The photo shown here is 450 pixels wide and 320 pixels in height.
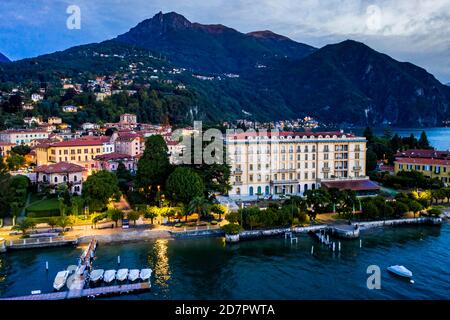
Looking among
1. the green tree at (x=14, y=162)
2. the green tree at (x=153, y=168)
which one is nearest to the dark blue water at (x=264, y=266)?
the green tree at (x=153, y=168)

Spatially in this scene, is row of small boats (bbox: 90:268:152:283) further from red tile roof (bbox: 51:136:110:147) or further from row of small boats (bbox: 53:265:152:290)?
red tile roof (bbox: 51:136:110:147)

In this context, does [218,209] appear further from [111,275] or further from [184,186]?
[111,275]

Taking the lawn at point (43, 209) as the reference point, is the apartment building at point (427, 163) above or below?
above

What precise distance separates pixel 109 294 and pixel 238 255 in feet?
35.2

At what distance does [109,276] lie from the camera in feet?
86.6

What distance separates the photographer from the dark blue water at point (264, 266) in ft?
82.0

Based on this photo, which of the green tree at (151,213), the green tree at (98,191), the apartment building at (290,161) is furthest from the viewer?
the apartment building at (290,161)

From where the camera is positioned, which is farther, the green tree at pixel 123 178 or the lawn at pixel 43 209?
the green tree at pixel 123 178

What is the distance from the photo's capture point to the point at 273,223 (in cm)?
3766

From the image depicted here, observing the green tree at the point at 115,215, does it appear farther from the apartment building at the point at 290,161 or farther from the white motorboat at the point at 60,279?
the apartment building at the point at 290,161

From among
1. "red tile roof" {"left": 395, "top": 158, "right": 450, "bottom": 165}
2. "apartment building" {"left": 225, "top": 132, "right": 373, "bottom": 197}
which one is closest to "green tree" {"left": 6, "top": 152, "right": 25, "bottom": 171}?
"apartment building" {"left": 225, "top": 132, "right": 373, "bottom": 197}

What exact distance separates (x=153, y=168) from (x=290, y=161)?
17341 millimetres

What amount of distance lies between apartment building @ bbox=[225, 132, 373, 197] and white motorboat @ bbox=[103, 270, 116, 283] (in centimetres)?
2391

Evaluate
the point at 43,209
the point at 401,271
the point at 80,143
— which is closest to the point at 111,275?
the point at 43,209
